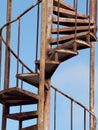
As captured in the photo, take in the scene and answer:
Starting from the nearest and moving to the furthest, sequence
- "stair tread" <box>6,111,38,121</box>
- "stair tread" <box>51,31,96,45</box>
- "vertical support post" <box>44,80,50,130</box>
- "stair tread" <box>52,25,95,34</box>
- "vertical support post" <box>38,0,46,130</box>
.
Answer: "vertical support post" <box>38,0,46,130</box> < "stair tread" <box>51,31,96,45</box> < "stair tread" <box>52,25,95,34</box> < "stair tread" <box>6,111,38,121</box> < "vertical support post" <box>44,80,50,130</box>

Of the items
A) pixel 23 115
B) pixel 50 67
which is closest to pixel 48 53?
pixel 50 67

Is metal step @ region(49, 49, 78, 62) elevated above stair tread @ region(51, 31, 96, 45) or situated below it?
below

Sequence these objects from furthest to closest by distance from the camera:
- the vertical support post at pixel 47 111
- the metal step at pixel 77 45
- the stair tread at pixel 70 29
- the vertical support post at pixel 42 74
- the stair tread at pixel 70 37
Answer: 1. the vertical support post at pixel 47 111
2. the stair tread at pixel 70 29
3. the stair tread at pixel 70 37
4. the metal step at pixel 77 45
5. the vertical support post at pixel 42 74

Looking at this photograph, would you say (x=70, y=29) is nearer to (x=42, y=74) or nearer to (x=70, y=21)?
(x=70, y=21)

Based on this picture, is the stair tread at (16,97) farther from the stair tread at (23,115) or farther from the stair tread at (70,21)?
the stair tread at (70,21)

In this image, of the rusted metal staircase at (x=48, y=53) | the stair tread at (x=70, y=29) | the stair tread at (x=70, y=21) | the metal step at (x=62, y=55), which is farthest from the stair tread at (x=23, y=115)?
the stair tread at (x=70, y=21)

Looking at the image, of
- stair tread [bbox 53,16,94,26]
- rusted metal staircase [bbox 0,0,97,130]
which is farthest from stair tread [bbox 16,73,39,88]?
stair tread [bbox 53,16,94,26]

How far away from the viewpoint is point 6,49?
968 centimetres

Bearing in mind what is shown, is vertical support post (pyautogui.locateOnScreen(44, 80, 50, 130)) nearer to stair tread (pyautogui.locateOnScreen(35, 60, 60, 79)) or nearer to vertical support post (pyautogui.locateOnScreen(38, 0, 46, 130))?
stair tread (pyautogui.locateOnScreen(35, 60, 60, 79))

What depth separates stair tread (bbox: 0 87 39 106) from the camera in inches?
356

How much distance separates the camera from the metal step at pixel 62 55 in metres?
9.05

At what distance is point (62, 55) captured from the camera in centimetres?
920

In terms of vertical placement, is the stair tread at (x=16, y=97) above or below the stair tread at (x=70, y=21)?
below

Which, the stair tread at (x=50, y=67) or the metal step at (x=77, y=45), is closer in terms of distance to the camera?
the metal step at (x=77, y=45)
